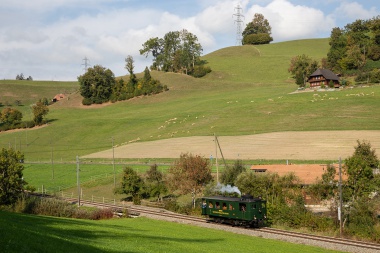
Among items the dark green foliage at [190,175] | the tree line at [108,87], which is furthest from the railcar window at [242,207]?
the tree line at [108,87]

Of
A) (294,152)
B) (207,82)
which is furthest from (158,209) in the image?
(207,82)

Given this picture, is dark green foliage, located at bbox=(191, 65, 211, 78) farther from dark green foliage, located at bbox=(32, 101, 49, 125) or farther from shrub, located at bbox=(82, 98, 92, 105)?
dark green foliage, located at bbox=(32, 101, 49, 125)

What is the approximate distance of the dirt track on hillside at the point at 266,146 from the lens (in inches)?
2837

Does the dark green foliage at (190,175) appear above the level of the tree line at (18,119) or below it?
below

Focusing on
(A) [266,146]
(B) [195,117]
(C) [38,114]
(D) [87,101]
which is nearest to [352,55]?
(B) [195,117]

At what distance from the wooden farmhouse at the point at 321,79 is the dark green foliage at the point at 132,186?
274 feet

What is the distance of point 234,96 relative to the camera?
13988 centimetres

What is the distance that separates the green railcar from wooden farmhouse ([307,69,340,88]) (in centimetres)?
9526

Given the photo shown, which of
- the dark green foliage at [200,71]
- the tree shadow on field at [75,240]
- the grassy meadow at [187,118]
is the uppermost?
the dark green foliage at [200,71]

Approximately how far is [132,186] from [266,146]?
29691mm

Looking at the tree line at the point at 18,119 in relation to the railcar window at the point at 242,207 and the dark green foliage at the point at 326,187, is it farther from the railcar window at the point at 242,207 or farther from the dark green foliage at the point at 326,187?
the railcar window at the point at 242,207

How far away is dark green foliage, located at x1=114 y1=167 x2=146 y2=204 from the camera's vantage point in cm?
6160

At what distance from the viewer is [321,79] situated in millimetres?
130875

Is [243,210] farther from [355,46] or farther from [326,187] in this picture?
[355,46]
